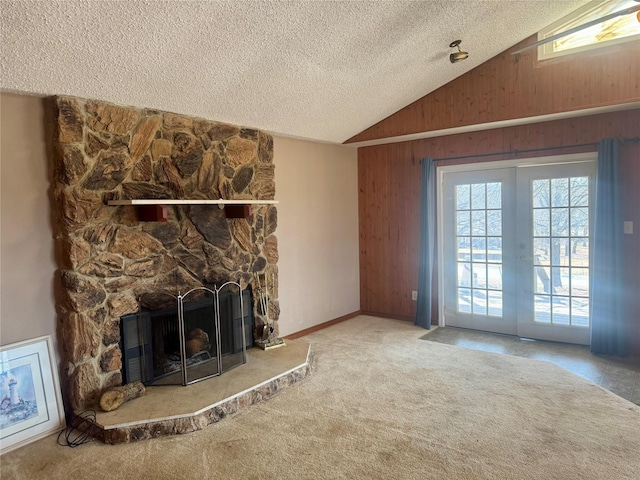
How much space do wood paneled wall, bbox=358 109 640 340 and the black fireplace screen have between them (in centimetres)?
238

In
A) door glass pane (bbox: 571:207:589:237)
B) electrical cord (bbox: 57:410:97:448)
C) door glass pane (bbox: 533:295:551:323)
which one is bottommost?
electrical cord (bbox: 57:410:97:448)

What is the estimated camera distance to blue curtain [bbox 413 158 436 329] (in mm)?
5289

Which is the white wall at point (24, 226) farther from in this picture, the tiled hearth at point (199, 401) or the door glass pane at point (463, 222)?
the door glass pane at point (463, 222)

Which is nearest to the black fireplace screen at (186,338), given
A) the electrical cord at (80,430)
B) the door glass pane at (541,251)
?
the electrical cord at (80,430)

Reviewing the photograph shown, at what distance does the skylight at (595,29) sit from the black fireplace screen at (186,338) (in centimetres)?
372

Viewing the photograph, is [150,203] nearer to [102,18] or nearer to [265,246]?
[102,18]

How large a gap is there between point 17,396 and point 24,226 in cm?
112

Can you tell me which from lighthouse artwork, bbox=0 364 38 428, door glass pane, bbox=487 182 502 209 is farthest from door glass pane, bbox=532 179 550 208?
lighthouse artwork, bbox=0 364 38 428

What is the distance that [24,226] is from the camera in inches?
115

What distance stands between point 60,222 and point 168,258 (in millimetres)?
861

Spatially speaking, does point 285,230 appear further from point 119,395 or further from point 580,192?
point 580,192

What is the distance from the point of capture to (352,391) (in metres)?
3.53

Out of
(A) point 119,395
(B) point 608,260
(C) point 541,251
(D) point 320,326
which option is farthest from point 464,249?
(A) point 119,395

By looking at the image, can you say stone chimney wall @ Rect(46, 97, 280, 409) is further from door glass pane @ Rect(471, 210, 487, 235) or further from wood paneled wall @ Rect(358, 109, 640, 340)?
door glass pane @ Rect(471, 210, 487, 235)
